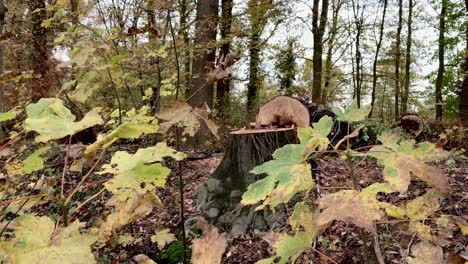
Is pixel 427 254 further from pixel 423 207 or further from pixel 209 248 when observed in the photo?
pixel 209 248

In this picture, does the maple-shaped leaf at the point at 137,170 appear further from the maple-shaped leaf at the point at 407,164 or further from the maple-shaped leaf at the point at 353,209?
the maple-shaped leaf at the point at 407,164

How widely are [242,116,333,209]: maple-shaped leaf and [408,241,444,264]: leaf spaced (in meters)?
0.40

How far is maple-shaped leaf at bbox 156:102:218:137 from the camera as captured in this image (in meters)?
1.67

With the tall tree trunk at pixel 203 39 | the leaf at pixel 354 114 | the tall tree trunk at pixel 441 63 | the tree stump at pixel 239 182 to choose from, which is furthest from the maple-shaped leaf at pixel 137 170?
the tall tree trunk at pixel 441 63

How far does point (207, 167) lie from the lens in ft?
17.0

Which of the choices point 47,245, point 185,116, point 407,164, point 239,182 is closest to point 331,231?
point 239,182

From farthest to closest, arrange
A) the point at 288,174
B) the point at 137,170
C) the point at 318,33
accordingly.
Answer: the point at 318,33, the point at 137,170, the point at 288,174

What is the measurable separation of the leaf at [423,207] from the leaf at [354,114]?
29 cm

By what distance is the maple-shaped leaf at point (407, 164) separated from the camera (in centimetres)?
87

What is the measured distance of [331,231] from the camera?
3.20 meters

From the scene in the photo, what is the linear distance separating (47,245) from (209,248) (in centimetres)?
33

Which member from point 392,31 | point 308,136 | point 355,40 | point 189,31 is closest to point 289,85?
point 355,40

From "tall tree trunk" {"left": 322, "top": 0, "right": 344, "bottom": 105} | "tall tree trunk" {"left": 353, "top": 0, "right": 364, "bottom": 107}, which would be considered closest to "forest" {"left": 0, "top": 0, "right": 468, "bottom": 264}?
"tall tree trunk" {"left": 322, "top": 0, "right": 344, "bottom": 105}

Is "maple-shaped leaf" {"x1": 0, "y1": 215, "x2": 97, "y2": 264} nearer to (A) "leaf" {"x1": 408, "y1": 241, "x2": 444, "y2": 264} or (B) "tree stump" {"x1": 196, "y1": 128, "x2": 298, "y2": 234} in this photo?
(A) "leaf" {"x1": 408, "y1": 241, "x2": 444, "y2": 264}
